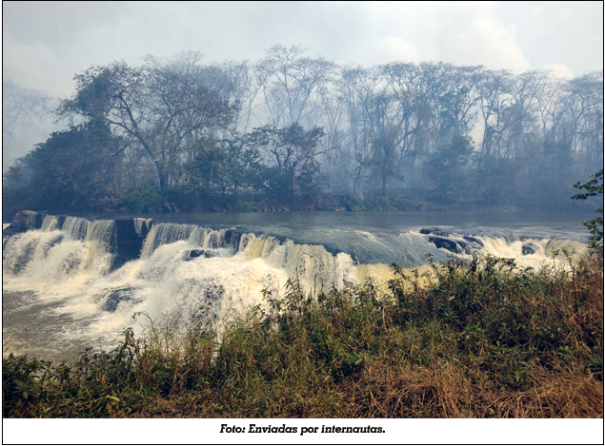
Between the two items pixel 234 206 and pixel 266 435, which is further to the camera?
pixel 234 206

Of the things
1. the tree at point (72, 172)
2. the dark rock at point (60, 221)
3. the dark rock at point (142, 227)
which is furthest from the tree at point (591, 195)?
the tree at point (72, 172)

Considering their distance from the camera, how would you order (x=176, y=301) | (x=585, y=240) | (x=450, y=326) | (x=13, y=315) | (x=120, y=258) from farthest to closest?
1. (x=120, y=258)
2. (x=585, y=240)
3. (x=13, y=315)
4. (x=176, y=301)
5. (x=450, y=326)

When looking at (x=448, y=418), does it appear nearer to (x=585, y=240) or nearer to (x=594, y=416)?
(x=594, y=416)

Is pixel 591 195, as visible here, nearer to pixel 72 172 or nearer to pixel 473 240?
pixel 473 240

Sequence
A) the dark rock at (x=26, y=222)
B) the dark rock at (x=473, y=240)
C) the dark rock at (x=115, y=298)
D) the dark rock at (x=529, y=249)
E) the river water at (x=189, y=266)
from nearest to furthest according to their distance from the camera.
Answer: the river water at (x=189, y=266) < the dark rock at (x=115, y=298) < the dark rock at (x=529, y=249) < the dark rock at (x=473, y=240) < the dark rock at (x=26, y=222)

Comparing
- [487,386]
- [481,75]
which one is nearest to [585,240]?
[487,386]

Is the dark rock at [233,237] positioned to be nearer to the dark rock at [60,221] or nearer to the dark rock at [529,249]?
the dark rock at [60,221]

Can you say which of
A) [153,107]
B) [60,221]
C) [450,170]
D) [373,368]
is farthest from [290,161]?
[373,368]
